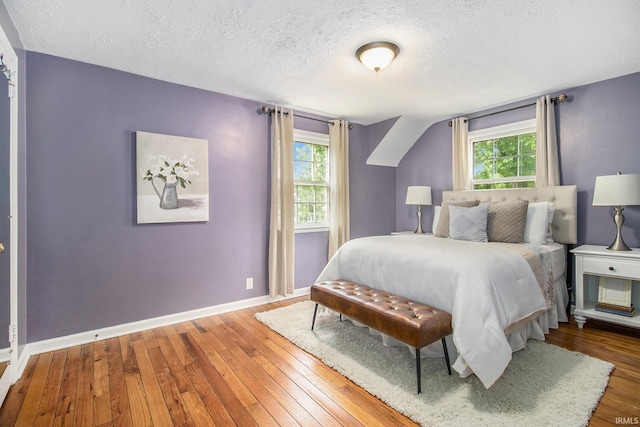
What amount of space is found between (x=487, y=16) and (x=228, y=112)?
253 cm

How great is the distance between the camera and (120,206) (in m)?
2.75

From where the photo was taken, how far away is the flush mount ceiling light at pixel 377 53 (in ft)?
7.48

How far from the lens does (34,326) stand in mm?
2402

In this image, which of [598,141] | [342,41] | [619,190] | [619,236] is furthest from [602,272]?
[342,41]

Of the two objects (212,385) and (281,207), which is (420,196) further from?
(212,385)

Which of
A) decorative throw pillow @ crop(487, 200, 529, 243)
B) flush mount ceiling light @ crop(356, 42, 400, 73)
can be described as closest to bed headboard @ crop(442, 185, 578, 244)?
decorative throw pillow @ crop(487, 200, 529, 243)

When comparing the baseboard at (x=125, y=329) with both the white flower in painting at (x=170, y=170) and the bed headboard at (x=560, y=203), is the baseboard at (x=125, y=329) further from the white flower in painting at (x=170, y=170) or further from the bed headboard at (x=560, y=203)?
the bed headboard at (x=560, y=203)

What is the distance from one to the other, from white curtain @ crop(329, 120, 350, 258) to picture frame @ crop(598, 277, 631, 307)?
2.68m

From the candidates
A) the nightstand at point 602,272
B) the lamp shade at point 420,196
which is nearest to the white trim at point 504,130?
the lamp shade at point 420,196

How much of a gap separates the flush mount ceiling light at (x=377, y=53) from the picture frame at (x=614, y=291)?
2.75 meters

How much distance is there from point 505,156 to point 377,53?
8.00 feet

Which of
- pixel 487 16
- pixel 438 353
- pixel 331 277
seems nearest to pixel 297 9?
pixel 487 16

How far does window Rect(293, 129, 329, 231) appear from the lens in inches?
158

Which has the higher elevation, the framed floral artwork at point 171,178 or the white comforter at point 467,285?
the framed floral artwork at point 171,178
